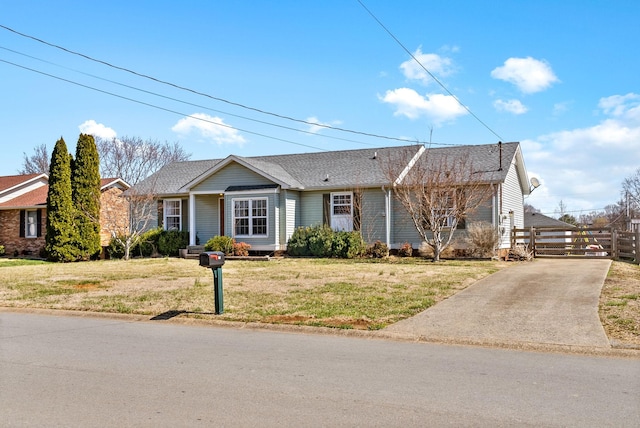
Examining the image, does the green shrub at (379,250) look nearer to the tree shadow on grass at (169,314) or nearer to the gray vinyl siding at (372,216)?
the gray vinyl siding at (372,216)

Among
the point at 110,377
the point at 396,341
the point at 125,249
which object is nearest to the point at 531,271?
the point at 396,341

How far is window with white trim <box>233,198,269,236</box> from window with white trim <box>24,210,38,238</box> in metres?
13.4

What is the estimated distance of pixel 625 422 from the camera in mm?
4906

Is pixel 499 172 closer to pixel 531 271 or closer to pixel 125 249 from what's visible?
pixel 531 271

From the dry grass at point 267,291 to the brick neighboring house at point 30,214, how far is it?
11.4m

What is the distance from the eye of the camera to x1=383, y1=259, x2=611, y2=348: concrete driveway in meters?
8.39

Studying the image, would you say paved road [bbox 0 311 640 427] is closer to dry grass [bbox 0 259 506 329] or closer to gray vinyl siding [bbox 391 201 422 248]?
dry grass [bbox 0 259 506 329]

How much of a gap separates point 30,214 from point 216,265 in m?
26.8

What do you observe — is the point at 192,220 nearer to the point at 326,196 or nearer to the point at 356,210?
the point at 326,196

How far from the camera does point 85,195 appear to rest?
93.1 ft

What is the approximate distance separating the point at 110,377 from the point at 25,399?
101 centimetres

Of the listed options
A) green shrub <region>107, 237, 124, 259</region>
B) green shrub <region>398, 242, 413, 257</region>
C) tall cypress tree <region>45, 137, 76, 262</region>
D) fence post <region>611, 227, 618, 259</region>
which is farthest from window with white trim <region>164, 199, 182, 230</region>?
fence post <region>611, 227, 618, 259</region>

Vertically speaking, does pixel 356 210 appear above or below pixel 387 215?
above

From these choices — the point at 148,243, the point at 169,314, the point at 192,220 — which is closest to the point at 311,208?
the point at 192,220
